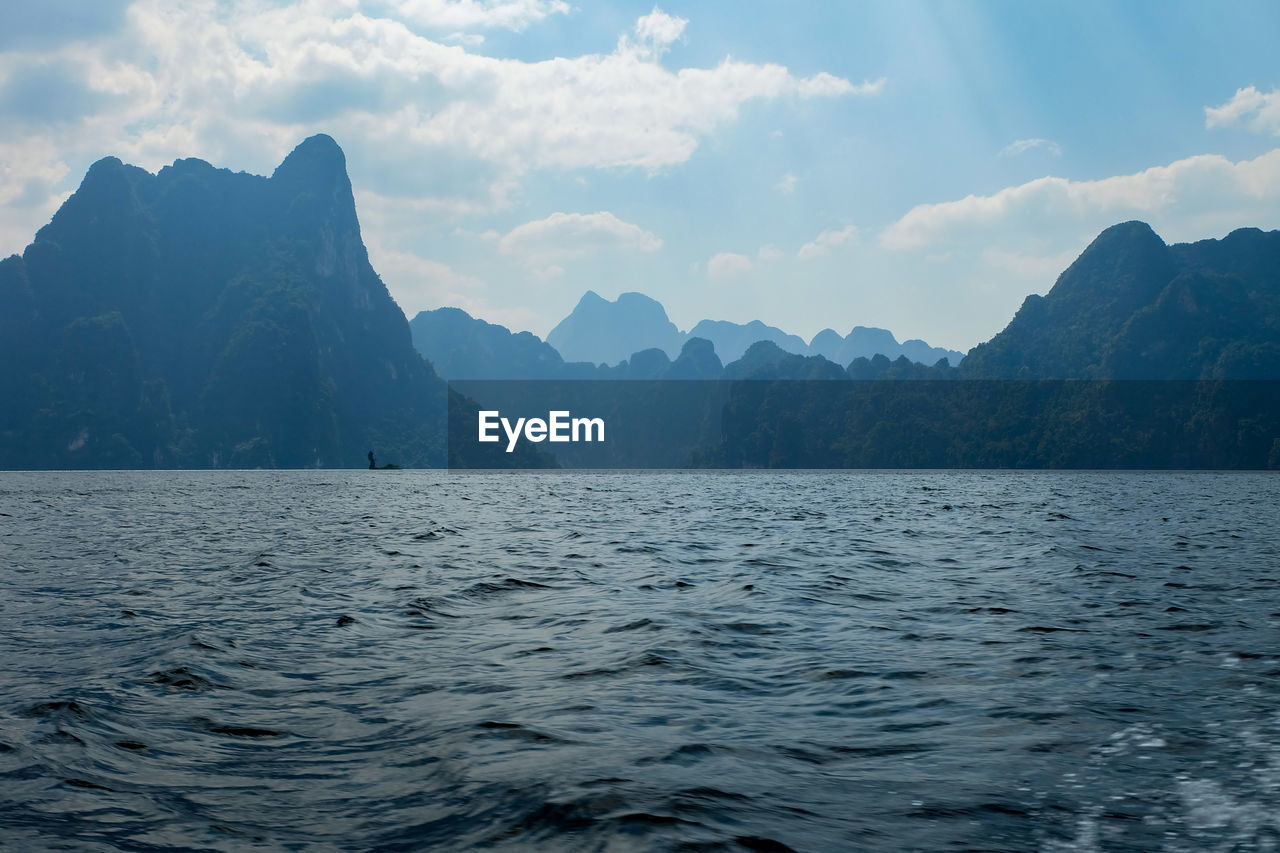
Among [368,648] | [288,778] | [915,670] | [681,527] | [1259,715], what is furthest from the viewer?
[681,527]

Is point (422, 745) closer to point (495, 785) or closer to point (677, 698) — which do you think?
point (495, 785)

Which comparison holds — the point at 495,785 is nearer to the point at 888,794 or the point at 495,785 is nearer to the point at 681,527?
the point at 888,794

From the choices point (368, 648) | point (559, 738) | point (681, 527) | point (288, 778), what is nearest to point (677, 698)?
point (559, 738)

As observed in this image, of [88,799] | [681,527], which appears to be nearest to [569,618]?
[88,799]

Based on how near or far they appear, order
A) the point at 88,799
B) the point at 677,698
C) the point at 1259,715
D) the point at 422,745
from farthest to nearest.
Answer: the point at 677,698
the point at 1259,715
the point at 422,745
the point at 88,799

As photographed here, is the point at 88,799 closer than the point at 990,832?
No

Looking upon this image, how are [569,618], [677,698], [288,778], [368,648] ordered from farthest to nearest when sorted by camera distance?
[569,618], [368,648], [677,698], [288,778]

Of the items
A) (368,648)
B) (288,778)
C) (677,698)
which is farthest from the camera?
(368,648)
